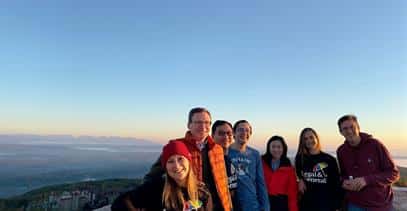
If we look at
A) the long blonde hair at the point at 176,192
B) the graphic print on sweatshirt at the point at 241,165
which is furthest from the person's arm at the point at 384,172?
the long blonde hair at the point at 176,192

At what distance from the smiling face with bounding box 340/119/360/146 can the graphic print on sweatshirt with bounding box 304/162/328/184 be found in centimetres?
51

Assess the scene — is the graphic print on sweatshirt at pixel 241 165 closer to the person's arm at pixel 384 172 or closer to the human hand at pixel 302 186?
the human hand at pixel 302 186

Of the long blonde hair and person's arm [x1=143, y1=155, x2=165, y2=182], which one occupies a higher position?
person's arm [x1=143, y1=155, x2=165, y2=182]

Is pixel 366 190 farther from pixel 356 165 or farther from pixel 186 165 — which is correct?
pixel 186 165

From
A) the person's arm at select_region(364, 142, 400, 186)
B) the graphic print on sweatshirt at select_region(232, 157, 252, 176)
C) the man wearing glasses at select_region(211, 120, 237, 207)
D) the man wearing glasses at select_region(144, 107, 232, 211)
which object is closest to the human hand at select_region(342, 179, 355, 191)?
the person's arm at select_region(364, 142, 400, 186)

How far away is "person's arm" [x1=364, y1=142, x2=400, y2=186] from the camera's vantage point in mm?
4129

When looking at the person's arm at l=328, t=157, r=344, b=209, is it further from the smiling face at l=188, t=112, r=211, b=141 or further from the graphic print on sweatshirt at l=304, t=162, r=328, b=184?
the smiling face at l=188, t=112, r=211, b=141

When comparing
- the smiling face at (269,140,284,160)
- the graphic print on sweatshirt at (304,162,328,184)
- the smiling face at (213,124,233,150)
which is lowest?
the graphic print on sweatshirt at (304,162,328,184)

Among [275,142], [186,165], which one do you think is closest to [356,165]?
[275,142]

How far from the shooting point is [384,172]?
13.8 feet

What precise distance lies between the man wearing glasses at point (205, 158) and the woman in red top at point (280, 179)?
1.29 metres

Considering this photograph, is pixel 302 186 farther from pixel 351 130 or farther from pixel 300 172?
pixel 351 130

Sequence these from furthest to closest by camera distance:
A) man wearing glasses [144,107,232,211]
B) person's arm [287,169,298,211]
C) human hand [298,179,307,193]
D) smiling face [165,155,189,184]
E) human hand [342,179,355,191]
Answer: human hand [298,179,307,193], person's arm [287,169,298,211], human hand [342,179,355,191], man wearing glasses [144,107,232,211], smiling face [165,155,189,184]

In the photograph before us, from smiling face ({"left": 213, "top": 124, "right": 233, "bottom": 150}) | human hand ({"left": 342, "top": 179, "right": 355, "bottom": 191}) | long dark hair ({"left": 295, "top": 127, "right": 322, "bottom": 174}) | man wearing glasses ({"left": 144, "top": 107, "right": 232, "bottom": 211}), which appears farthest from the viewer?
long dark hair ({"left": 295, "top": 127, "right": 322, "bottom": 174})
